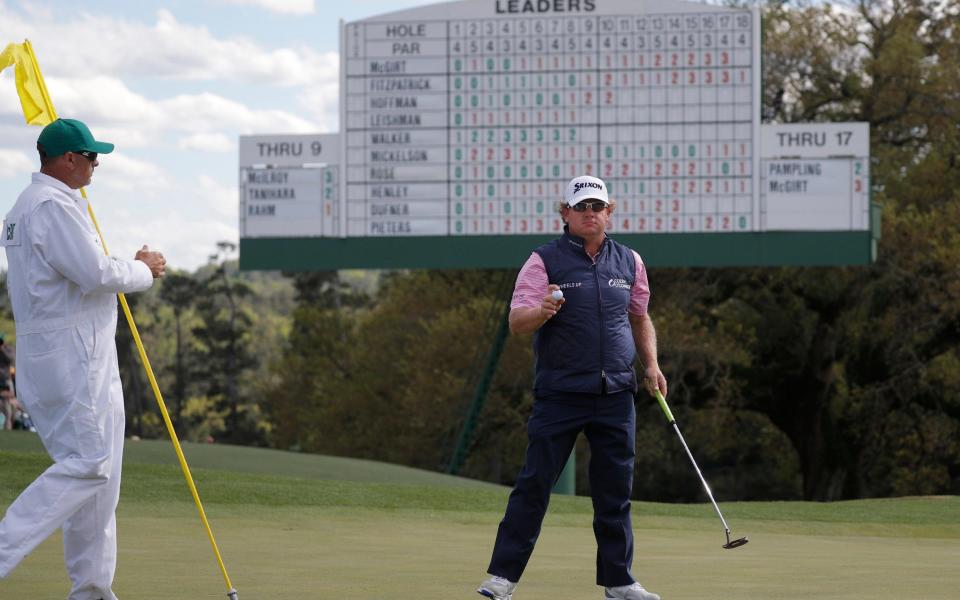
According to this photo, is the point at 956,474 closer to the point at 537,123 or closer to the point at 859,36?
the point at 859,36

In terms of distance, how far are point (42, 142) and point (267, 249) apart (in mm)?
14144

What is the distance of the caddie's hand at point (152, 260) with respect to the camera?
5.85 metres

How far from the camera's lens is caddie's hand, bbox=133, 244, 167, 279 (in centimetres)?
585

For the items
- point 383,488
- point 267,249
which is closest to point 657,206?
point 267,249

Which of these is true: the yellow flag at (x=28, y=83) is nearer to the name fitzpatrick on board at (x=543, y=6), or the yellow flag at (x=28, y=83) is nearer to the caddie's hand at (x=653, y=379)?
the caddie's hand at (x=653, y=379)

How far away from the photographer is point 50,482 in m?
5.63

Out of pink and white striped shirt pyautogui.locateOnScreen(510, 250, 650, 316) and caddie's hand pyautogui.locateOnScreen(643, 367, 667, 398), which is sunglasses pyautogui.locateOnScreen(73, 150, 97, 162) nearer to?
pink and white striped shirt pyautogui.locateOnScreen(510, 250, 650, 316)

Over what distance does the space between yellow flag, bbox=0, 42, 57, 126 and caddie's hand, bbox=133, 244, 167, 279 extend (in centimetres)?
99

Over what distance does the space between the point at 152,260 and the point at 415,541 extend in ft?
15.4

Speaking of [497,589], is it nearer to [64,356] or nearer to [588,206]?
[588,206]

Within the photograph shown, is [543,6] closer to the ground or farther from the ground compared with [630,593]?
farther from the ground

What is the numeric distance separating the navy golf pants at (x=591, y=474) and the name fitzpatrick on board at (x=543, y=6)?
14040mm

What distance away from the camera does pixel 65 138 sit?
5.80m

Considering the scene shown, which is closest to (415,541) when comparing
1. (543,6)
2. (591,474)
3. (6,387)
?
(591,474)
